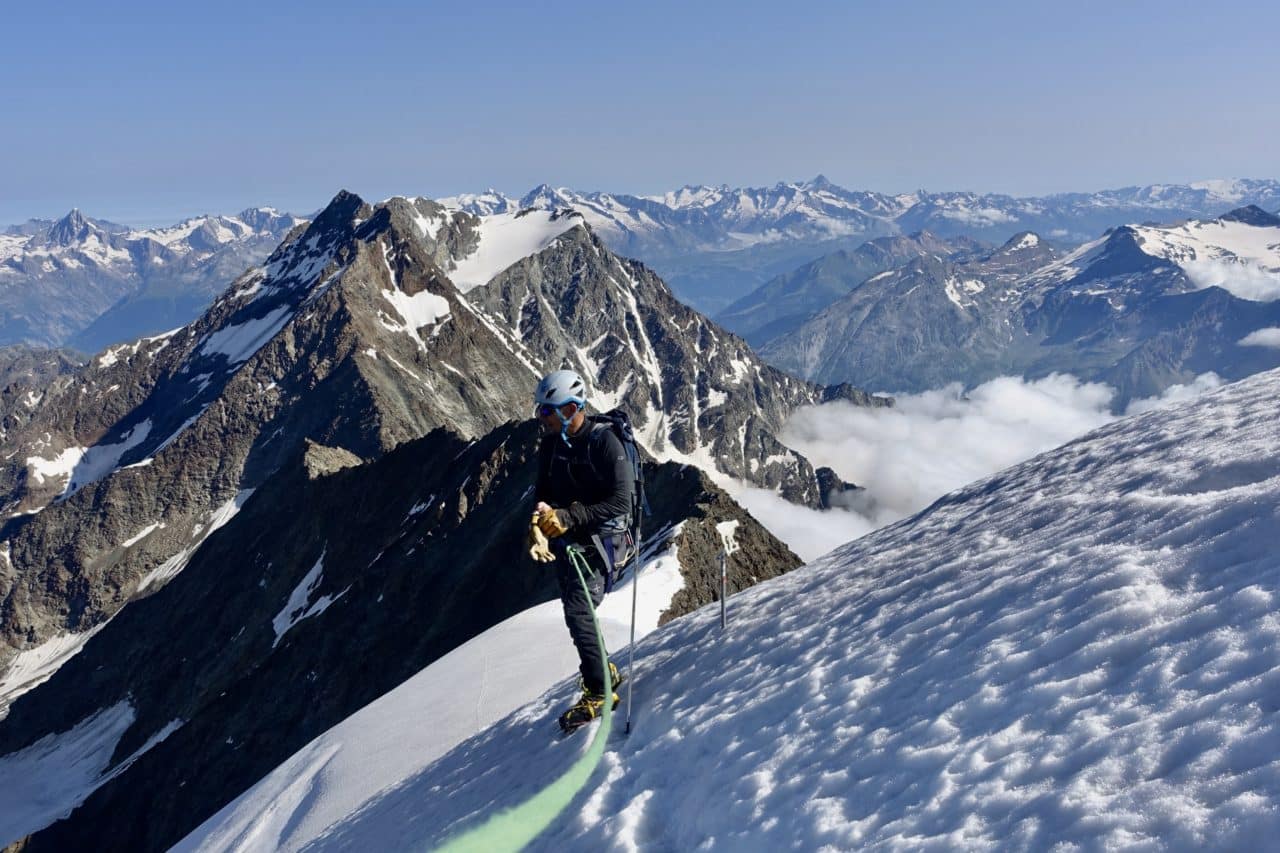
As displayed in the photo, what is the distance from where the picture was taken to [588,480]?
33.0ft

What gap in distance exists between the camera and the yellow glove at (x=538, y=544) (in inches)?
371

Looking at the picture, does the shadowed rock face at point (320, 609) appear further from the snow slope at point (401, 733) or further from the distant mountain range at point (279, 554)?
the snow slope at point (401, 733)

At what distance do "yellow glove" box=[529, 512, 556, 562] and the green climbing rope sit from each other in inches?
68.8

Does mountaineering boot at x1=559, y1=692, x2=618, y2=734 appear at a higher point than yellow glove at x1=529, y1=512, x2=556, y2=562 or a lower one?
lower

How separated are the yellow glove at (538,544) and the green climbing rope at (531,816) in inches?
68.8

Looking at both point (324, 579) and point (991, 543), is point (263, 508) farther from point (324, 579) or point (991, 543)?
point (991, 543)

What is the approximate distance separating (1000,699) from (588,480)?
541cm

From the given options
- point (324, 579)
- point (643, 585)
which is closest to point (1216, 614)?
point (643, 585)

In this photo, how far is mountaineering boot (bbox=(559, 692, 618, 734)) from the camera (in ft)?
34.2

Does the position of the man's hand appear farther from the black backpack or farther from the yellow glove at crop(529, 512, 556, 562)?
the black backpack

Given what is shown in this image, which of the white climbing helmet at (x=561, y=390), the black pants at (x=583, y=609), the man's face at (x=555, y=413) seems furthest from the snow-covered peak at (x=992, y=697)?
the white climbing helmet at (x=561, y=390)

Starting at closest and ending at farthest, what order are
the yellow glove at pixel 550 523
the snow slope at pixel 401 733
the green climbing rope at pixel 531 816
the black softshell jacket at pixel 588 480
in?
the green climbing rope at pixel 531 816 < the yellow glove at pixel 550 523 < the black softshell jacket at pixel 588 480 < the snow slope at pixel 401 733

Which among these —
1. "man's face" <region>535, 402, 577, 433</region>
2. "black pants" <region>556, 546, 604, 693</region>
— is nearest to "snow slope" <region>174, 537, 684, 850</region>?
"black pants" <region>556, 546, 604, 693</region>

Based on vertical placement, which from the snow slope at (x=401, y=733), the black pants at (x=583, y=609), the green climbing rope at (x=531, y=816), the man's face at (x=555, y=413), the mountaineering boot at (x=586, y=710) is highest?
A: the man's face at (x=555, y=413)
